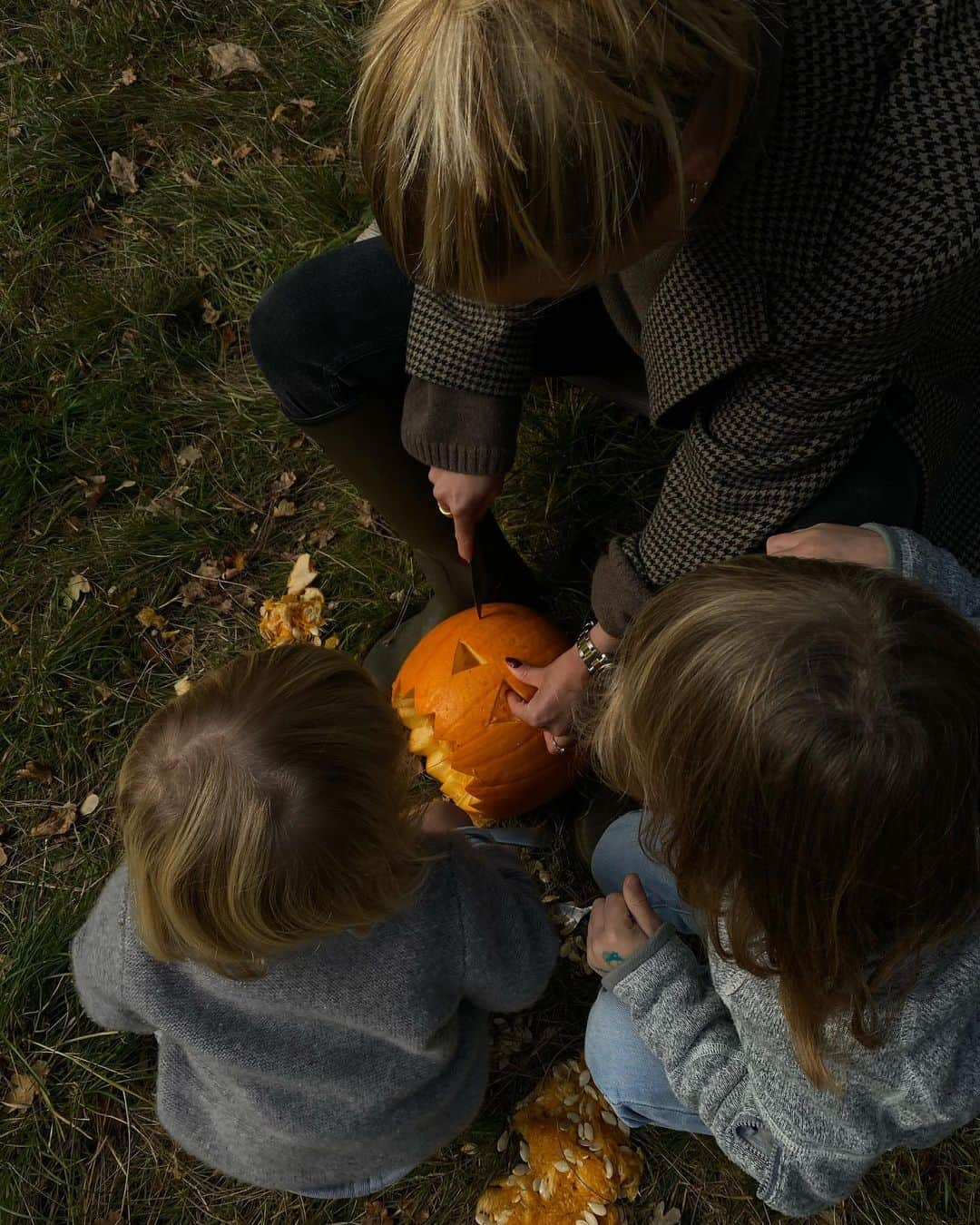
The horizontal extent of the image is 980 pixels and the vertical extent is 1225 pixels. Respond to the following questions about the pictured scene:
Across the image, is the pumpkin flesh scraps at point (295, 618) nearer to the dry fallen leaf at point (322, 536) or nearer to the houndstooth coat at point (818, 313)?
the dry fallen leaf at point (322, 536)

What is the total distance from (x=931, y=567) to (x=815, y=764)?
1.55 feet

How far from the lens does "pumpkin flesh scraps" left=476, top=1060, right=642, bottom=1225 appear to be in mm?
1771

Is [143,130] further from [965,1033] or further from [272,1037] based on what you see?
[965,1033]

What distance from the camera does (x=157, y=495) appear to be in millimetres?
2494

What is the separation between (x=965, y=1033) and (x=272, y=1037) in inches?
36.3

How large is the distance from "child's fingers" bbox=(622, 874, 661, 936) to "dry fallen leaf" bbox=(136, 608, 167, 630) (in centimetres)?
135

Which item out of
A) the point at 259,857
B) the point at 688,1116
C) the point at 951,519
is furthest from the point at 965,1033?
the point at 259,857

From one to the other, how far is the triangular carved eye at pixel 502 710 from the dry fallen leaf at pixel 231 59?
2083 mm

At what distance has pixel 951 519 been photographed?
1491 mm

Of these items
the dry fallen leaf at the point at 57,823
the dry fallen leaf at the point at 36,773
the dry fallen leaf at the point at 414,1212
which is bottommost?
the dry fallen leaf at the point at 414,1212

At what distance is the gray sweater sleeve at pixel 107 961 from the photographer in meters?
1.39

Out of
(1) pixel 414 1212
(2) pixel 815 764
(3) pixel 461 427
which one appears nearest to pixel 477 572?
(3) pixel 461 427

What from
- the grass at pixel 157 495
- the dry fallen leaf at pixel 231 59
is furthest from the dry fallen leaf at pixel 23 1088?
the dry fallen leaf at pixel 231 59

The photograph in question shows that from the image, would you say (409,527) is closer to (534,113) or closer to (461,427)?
(461,427)
